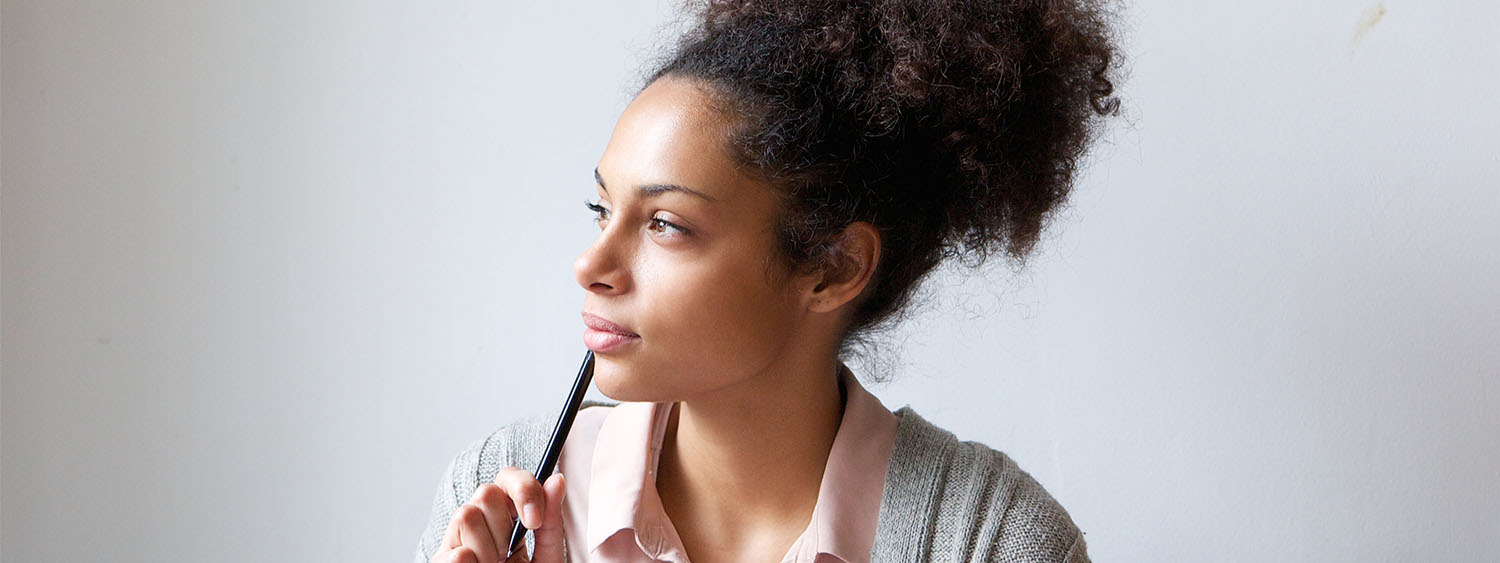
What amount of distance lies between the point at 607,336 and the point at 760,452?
17cm

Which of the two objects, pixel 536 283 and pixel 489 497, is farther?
pixel 536 283

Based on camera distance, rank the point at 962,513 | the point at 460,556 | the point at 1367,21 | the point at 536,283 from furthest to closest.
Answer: the point at 536,283
the point at 1367,21
the point at 962,513
the point at 460,556

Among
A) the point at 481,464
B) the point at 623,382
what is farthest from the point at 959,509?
the point at 481,464

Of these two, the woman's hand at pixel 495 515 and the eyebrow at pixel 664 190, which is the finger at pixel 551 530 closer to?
the woman's hand at pixel 495 515

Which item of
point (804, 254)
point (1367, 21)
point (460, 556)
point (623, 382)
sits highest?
point (1367, 21)

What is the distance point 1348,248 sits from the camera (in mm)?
1100

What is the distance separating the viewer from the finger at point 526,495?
839mm

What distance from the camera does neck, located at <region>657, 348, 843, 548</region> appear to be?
947 mm

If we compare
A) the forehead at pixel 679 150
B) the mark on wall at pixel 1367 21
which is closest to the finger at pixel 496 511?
the forehead at pixel 679 150

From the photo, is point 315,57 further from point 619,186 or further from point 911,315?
point 911,315

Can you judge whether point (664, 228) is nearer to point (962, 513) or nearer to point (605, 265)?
point (605, 265)

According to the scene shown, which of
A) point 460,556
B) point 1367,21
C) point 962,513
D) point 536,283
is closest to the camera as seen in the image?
point 460,556

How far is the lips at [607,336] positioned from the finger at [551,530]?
0.32 ft

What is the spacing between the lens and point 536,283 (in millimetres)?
1249
